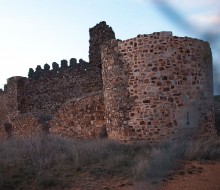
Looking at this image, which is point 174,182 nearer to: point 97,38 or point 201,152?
point 201,152

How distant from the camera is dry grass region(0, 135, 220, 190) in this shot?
7.85 meters

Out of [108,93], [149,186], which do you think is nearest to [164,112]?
[108,93]

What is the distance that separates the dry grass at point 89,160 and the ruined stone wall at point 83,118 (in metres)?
2.70

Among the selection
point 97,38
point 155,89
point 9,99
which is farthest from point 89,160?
point 9,99

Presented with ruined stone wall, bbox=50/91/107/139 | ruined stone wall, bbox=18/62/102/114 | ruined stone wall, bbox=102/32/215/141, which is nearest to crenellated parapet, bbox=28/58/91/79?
ruined stone wall, bbox=18/62/102/114

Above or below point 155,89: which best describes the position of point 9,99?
above

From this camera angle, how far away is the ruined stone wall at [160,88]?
11.7 metres

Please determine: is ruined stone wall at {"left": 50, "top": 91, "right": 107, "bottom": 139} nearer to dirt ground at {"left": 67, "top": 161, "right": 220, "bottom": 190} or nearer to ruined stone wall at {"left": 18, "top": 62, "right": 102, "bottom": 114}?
dirt ground at {"left": 67, "top": 161, "right": 220, "bottom": 190}

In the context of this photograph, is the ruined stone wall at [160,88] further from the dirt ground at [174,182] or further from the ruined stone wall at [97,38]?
the ruined stone wall at [97,38]

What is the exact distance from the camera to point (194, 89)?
12.0 meters

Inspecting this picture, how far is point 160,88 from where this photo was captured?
38.4ft

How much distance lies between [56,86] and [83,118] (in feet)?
32.2

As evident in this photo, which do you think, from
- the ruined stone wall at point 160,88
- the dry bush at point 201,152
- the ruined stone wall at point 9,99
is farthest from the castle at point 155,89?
the ruined stone wall at point 9,99

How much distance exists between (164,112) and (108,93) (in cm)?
214
